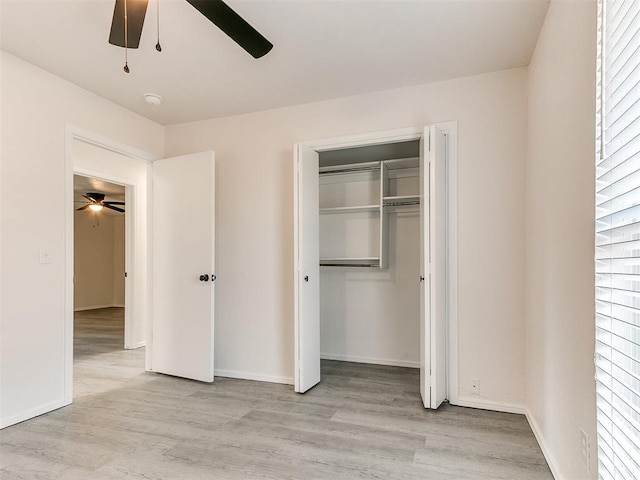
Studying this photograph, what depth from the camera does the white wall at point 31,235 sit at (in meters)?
2.69

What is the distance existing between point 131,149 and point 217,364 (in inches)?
84.9

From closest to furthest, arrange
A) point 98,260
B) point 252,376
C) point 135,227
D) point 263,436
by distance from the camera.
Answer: point 263,436 < point 252,376 < point 135,227 < point 98,260

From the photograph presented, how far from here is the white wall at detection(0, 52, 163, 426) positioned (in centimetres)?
269

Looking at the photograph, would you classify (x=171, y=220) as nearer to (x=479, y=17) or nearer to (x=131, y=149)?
(x=131, y=149)

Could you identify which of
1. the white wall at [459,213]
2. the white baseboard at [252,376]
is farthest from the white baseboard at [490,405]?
the white baseboard at [252,376]

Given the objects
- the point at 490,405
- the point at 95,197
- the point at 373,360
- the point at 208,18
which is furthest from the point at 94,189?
the point at 490,405

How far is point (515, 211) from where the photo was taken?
2900 mm

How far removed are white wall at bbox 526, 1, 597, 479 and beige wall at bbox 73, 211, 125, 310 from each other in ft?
29.6

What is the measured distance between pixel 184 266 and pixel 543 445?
3.07 m

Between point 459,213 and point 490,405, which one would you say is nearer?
point 490,405

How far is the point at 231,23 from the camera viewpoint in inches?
71.4

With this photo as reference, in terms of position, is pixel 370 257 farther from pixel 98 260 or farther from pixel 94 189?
pixel 98 260

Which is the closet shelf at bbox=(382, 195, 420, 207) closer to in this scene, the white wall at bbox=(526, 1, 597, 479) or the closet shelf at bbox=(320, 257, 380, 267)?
the closet shelf at bbox=(320, 257, 380, 267)

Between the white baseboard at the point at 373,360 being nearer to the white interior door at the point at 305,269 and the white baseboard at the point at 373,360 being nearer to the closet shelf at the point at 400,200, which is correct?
the white interior door at the point at 305,269
